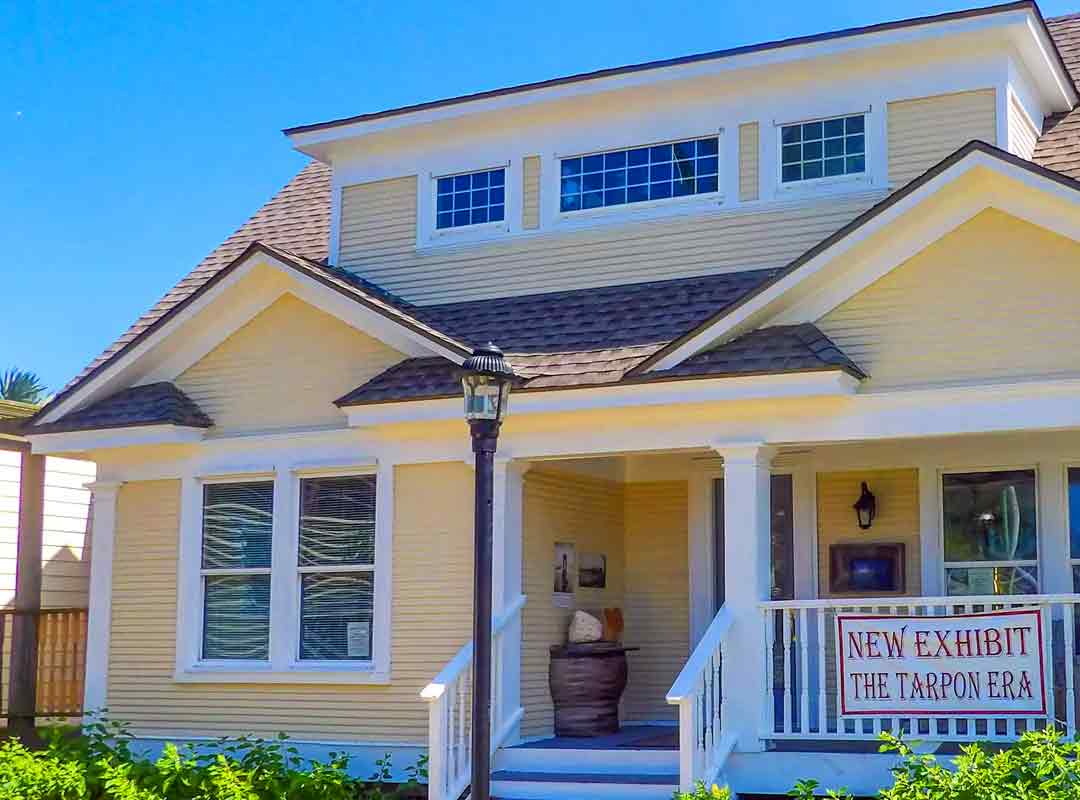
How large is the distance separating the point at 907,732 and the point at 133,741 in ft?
23.7

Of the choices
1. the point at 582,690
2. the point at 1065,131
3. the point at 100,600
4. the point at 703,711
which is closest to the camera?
the point at 703,711

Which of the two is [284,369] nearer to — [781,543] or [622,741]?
[622,741]

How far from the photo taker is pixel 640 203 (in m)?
14.2

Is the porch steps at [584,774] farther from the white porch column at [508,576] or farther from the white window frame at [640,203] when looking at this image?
the white window frame at [640,203]

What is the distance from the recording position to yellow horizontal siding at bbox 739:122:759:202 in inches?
543

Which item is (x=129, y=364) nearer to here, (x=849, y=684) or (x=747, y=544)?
(x=747, y=544)

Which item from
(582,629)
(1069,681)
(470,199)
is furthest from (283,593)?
(1069,681)

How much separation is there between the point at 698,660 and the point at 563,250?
488 centimetres

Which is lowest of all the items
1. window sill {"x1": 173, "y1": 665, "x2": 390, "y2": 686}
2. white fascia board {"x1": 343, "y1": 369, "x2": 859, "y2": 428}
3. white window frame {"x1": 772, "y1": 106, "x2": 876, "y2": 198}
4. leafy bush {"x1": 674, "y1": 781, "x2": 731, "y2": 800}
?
leafy bush {"x1": 674, "y1": 781, "x2": 731, "y2": 800}

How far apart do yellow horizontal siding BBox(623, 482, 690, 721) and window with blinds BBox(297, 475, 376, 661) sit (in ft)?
8.48

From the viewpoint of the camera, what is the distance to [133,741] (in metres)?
14.4

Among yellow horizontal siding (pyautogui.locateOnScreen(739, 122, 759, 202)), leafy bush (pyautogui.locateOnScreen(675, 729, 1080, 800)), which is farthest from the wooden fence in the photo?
leafy bush (pyautogui.locateOnScreen(675, 729, 1080, 800))

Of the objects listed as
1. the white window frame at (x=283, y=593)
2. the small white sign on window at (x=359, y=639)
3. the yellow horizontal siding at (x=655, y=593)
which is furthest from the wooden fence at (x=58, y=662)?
the yellow horizontal siding at (x=655, y=593)

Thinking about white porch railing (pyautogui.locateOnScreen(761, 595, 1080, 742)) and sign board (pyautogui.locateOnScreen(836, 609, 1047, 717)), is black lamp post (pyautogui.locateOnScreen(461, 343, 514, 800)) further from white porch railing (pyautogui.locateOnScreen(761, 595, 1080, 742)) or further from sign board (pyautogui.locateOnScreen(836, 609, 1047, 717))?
sign board (pyautogui.locateOnScreen(836, 609, 1047, 717))
